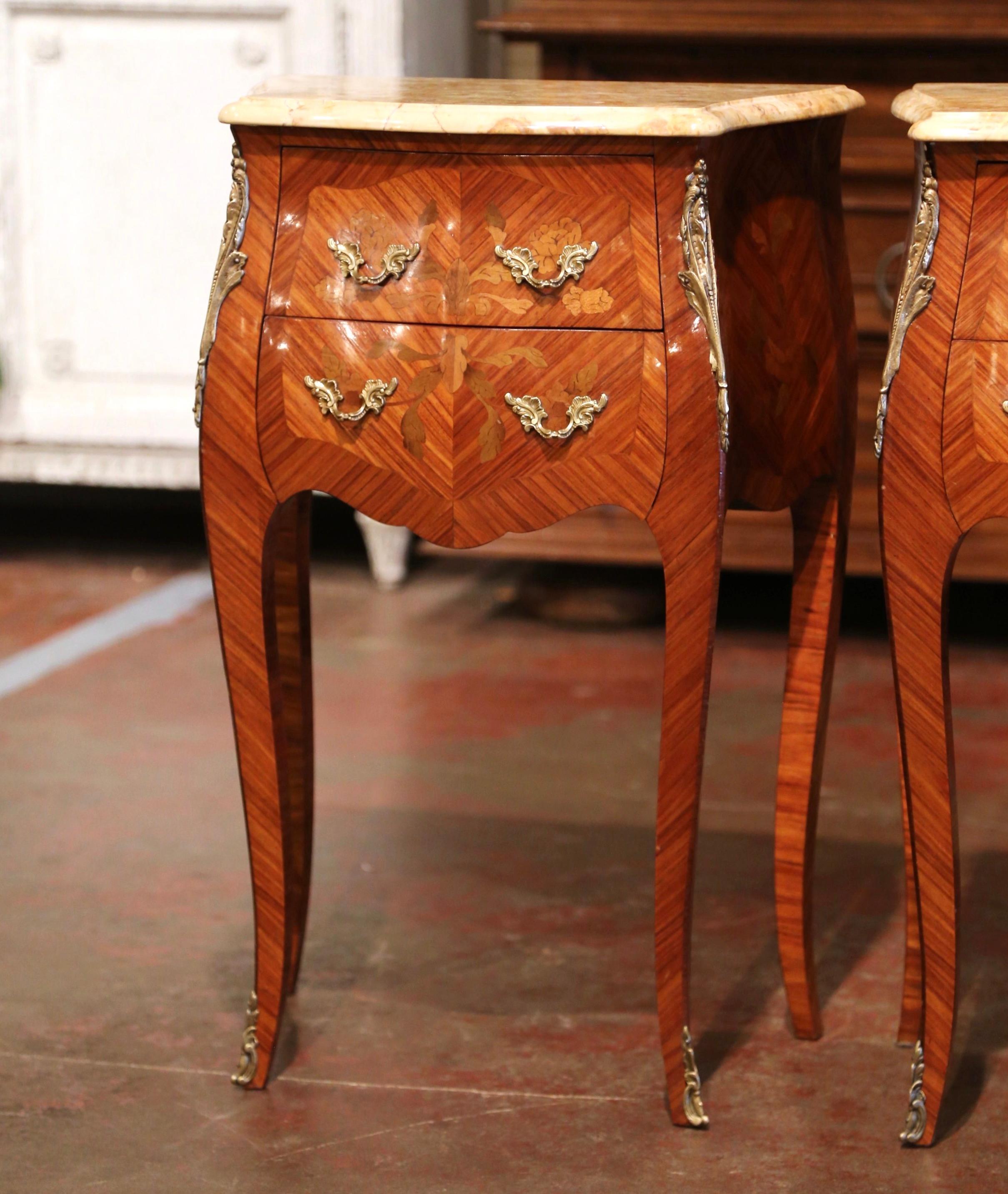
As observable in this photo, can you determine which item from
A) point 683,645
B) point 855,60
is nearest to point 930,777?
point 683,645

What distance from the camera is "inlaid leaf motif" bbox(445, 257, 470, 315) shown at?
4.81 ft

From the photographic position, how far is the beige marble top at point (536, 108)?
4.57ft

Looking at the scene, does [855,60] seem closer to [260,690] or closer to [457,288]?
[457,288]

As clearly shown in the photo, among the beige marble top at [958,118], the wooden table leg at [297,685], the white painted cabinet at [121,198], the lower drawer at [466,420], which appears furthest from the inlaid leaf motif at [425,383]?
the white painted cabinet at [121,198]

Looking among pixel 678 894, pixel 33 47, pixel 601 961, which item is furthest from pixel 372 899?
pixel 33 47

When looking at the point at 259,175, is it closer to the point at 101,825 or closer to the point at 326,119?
the point at 326,119

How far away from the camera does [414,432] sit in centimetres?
150

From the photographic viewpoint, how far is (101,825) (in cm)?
237

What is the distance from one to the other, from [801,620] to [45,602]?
83.8 inches

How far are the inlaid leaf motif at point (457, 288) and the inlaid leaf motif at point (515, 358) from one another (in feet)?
0.15

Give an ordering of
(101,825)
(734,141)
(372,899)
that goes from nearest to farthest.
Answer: (734,141)
(372,899)
(101,825)

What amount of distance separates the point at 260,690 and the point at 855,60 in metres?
1.91

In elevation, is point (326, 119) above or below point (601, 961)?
above

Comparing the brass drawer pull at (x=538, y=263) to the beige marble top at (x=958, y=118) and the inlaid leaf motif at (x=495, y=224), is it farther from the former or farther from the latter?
the beige marble top at (x=958, y=118)
